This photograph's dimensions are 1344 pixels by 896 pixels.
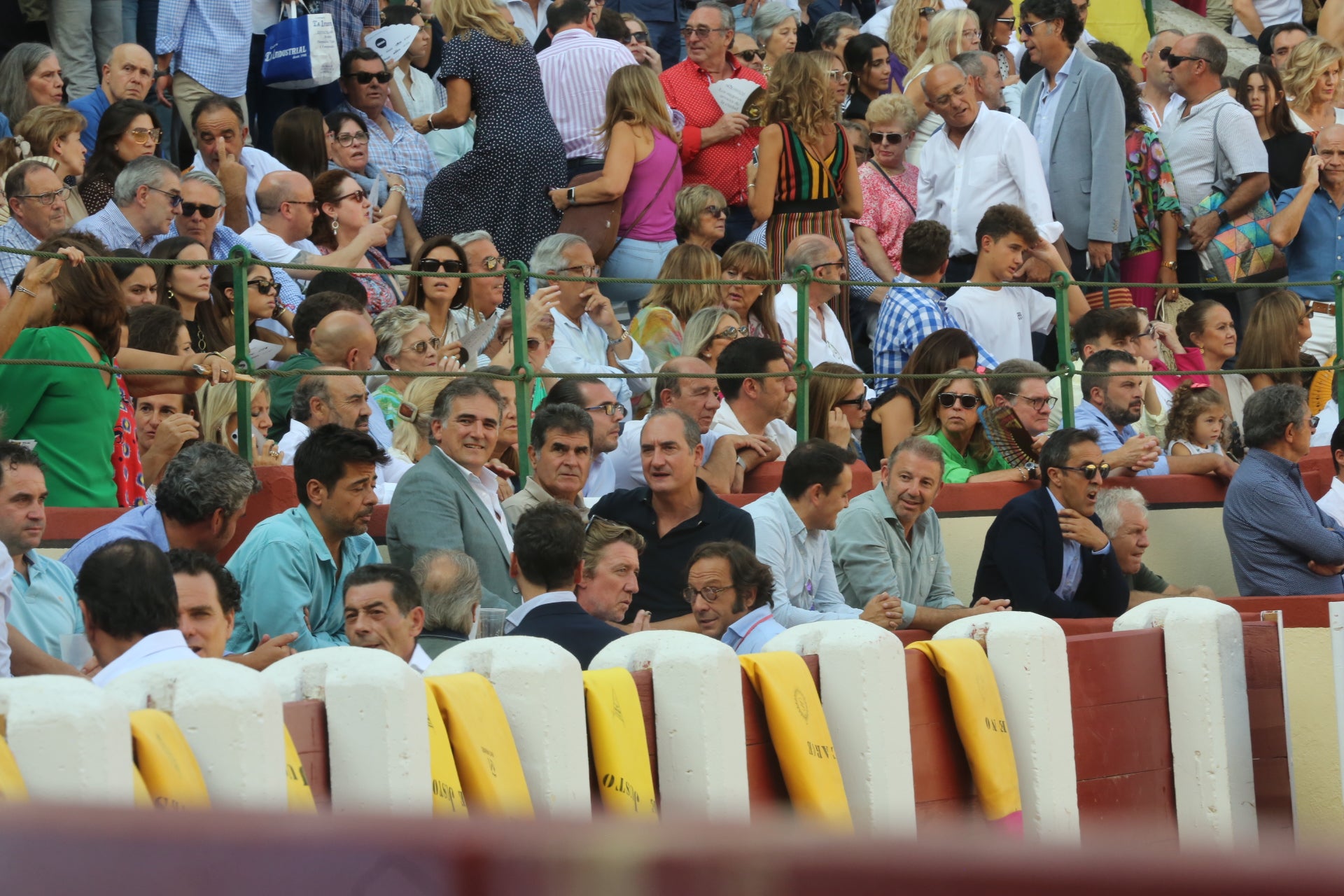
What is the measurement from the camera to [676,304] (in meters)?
9.77

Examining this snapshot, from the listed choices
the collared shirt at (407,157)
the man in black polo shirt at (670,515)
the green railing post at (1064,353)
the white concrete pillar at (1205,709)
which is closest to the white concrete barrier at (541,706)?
the man in black polo shirt at (670,515)

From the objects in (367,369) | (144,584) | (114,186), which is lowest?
(144,584)

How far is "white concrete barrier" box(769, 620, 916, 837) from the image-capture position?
19.0 feet

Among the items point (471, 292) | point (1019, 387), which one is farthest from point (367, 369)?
point (1019, 387)

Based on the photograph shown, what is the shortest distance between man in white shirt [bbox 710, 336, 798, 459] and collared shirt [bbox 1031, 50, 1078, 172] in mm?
3998

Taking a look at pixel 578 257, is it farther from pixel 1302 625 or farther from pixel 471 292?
pixel 1302 625

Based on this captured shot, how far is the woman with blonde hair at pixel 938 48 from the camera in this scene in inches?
501

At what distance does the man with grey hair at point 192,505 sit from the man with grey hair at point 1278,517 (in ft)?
14.2

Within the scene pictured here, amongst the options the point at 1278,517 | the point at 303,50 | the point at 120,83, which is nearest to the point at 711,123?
the point at 303,50

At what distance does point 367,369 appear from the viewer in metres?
7.82

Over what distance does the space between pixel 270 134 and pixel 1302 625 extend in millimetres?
6377

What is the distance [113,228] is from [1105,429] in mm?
4594

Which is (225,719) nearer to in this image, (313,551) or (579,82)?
(313,551)

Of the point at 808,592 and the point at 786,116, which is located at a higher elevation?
the point at 786,116
